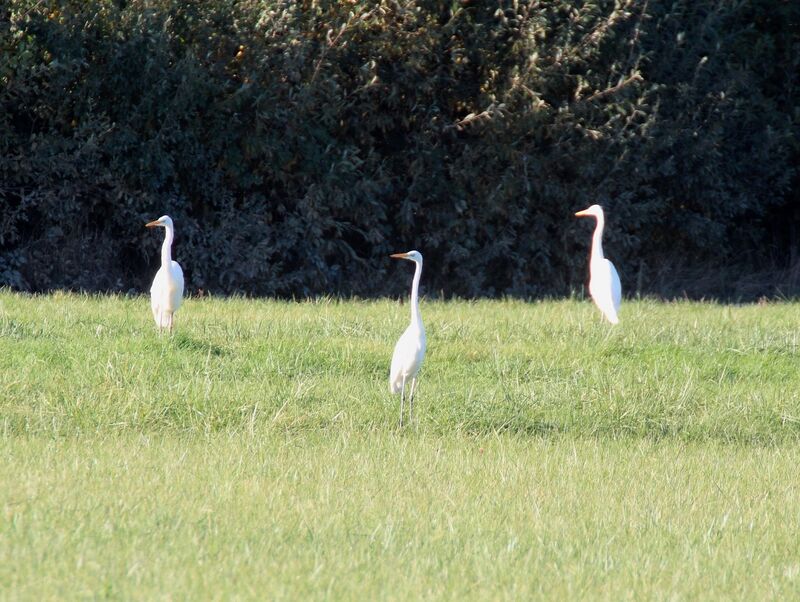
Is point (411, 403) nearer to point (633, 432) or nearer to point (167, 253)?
point (633, 432)

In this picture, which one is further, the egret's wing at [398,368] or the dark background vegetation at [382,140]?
the dark background vegetation at [382,140]

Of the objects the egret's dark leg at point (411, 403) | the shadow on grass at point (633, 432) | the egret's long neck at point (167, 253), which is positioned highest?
the egret's long neck at point (167, 253)

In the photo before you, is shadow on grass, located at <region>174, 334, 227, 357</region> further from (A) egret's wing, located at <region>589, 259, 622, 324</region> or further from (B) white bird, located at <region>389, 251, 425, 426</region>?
(A) egret's wing, located at <region>589, 259, 622, 324</region>

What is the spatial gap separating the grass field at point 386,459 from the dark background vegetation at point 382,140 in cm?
416

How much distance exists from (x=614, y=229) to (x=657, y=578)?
14.2 m

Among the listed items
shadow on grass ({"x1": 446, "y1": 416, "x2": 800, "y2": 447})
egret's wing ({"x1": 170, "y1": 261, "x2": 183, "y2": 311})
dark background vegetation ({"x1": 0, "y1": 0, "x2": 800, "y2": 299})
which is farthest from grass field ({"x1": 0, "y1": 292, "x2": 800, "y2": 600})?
dark background vegetation ({"x1": 0, "y1": 0, "x2": 800, "y2": 299})

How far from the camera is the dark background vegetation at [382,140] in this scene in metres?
15.6

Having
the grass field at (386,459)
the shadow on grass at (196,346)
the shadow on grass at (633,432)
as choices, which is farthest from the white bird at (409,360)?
the shadow on grass at (196,346)

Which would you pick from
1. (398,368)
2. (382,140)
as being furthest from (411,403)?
(382,140)

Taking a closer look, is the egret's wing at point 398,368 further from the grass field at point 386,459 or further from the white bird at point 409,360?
the grass field at point 386,459

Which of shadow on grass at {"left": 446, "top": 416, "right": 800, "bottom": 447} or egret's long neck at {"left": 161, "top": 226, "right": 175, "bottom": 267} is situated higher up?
egret's long neck at {"left": 161, "top": 226, "right": 175, "bottom": 267}

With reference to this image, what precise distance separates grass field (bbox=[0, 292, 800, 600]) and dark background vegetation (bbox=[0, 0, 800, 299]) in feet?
13.7

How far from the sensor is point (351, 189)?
17109 mm

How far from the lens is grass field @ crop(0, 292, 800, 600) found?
4605 millimetres
